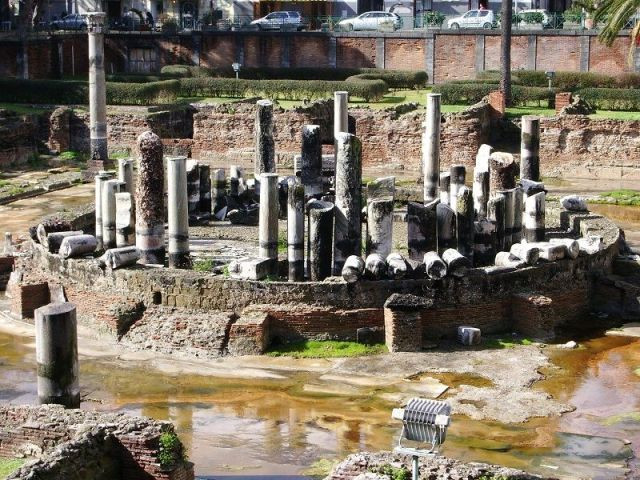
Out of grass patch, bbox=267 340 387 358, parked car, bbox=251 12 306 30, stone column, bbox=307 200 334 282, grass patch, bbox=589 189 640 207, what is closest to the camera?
grass patch, bbox=267 340 387 358

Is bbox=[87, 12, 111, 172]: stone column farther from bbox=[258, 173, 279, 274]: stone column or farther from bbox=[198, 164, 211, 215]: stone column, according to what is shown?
bbox=[258, 173, 279, 274]: stone column

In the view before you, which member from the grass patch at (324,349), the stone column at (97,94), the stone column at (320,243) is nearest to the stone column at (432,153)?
the stone column at (320,243)

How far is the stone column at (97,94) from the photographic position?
125 ft

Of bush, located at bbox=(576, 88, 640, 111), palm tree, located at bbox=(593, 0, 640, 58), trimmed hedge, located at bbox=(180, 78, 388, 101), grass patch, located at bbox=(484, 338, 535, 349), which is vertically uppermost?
palm tree, located at bbox=(593, 0, 640, 58)

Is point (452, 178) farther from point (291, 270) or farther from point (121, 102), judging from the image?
point (121, 102)

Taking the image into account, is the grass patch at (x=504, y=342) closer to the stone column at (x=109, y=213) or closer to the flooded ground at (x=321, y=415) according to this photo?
the flooded ground at (x=321, y=415)

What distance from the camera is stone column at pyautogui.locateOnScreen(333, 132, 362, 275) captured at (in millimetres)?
23906

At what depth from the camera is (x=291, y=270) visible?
23.8 metres

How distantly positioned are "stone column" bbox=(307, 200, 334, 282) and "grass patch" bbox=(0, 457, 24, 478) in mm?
9227

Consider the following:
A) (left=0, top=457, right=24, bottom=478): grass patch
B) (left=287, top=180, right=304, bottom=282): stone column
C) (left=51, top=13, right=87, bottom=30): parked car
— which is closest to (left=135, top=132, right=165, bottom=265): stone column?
(left=287, top=180, right=304, bottom=282): stone column

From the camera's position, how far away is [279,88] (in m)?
48.1

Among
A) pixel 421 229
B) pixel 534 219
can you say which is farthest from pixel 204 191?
pixel 534 219

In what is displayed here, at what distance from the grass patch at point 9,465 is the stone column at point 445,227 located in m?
11.0

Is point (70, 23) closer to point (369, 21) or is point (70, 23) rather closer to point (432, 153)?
point (369, 21)
